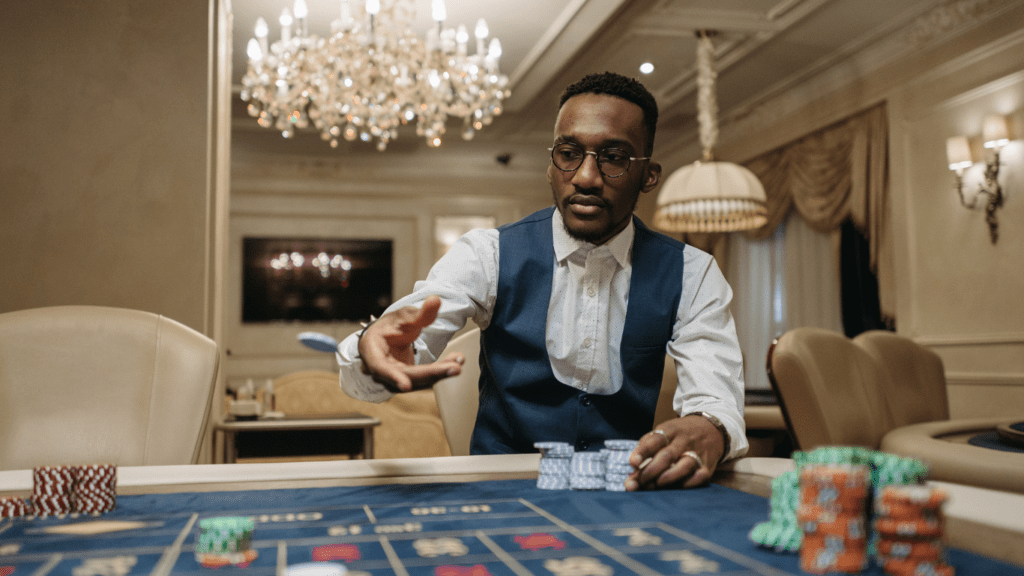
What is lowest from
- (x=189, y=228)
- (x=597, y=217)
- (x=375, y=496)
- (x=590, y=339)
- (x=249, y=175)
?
(x=375, y=496)

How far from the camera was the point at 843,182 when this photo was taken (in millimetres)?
4965

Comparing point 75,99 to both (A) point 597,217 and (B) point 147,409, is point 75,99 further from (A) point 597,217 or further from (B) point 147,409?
(A) point 597,217

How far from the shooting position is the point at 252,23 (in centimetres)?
459

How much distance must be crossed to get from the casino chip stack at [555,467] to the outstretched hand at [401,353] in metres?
0.18

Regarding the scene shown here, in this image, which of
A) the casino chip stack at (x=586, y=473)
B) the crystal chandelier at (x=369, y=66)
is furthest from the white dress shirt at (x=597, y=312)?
the crystal chandelier at (x=369, y=66)

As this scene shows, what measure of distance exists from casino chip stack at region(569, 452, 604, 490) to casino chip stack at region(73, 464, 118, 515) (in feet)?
1.83

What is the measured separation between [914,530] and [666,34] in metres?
4.43

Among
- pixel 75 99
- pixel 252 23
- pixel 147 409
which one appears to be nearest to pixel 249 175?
pixel 252 23

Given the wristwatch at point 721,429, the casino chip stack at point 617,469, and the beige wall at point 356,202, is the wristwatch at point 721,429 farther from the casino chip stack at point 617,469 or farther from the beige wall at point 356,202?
the beige wall at point 356,202

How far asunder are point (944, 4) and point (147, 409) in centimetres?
448

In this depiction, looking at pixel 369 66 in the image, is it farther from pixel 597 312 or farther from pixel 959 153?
pixel 959 153

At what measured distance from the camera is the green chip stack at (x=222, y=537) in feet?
2.06

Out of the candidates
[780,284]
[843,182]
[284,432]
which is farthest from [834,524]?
[780,284]

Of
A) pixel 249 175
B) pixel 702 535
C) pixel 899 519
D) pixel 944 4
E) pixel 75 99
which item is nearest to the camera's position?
pixel 899 519
